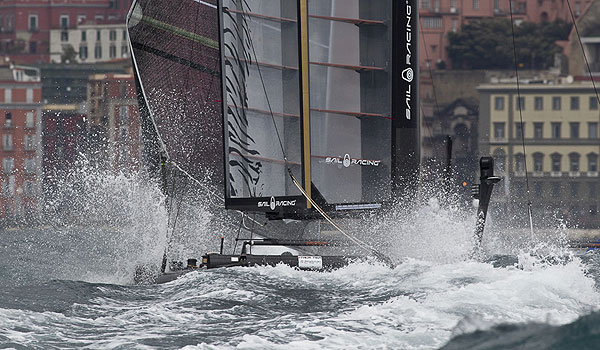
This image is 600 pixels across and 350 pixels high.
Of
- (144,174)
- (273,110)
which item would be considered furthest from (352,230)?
(144,174)

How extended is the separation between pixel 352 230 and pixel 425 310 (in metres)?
5.08

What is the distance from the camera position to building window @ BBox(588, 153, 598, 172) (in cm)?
5669

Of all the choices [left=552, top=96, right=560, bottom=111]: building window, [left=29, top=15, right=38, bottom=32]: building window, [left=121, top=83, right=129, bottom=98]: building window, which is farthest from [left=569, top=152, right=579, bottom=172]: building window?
[left=29, top=15, right=38, bottom=32]: building window

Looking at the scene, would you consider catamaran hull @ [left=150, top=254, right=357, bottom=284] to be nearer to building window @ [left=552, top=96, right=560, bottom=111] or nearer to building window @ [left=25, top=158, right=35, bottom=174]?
building window @ [left=552, top=96, right=560, bottom=111]

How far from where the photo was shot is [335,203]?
1340 centimetres

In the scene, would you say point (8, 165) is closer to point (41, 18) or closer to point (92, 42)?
point (92, 42)

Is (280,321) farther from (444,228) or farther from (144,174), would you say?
(144,174)

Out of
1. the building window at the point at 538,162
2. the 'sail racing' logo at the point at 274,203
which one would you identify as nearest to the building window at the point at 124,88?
the building window at the point at 538,162

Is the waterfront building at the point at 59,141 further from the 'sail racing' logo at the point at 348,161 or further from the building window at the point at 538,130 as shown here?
the 'sail racing' logo at the point at 348,161

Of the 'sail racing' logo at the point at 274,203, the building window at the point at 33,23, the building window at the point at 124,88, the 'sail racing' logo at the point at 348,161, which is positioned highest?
the building window at the point at 33,23

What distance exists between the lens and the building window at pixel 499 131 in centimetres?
5762

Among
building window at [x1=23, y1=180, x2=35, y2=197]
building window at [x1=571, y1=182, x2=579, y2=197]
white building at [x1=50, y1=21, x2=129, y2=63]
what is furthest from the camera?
white building at [x1=50, y1=21, x2=129, y2=63]

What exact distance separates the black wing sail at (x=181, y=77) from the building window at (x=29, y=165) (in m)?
48.2

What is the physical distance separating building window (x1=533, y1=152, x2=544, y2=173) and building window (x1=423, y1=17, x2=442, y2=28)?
42.5ft
